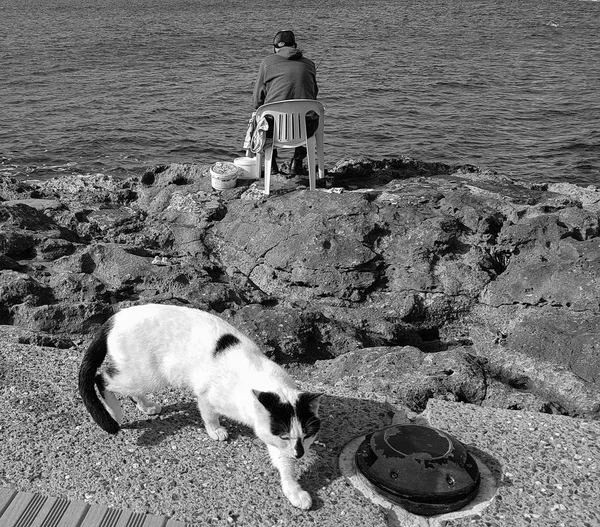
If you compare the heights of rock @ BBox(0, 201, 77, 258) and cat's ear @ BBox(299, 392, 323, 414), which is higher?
cat's ear @ BBox(299, 392, 323, 414)

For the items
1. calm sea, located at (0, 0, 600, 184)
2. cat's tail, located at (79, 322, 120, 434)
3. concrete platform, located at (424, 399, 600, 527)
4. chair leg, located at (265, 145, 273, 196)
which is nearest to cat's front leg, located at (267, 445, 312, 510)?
concrete platform, located at (424, 399, 600, 527)

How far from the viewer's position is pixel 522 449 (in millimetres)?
3619

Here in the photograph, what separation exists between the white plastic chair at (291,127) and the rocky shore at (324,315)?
0.28 metres

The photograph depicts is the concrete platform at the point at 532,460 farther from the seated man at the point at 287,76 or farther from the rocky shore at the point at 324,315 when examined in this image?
the seated man at the point at 287,76

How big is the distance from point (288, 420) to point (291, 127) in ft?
16.8

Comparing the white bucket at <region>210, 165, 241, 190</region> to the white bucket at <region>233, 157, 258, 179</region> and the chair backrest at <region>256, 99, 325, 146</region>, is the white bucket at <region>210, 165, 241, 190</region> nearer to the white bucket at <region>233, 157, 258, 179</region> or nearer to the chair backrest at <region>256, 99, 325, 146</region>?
the white bucket at <region>233, 157, 258, 179</region>

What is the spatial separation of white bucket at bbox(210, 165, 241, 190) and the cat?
4109 mm

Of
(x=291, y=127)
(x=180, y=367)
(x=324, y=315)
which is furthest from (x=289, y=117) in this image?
(x=180, y=367)

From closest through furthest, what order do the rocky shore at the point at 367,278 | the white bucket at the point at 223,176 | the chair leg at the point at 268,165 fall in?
the rocky shore at the point at 367,278 → the chair leg at the point at 268,165 → the white bucket at the point at 223,176

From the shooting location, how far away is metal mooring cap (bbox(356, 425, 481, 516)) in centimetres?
319

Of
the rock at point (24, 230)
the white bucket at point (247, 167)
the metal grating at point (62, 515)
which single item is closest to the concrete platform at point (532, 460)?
the metal grating at point (62, 515)

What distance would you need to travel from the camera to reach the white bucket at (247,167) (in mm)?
8086

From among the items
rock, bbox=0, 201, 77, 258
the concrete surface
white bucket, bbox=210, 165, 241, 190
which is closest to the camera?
the concrete surface

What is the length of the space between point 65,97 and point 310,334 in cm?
1373
